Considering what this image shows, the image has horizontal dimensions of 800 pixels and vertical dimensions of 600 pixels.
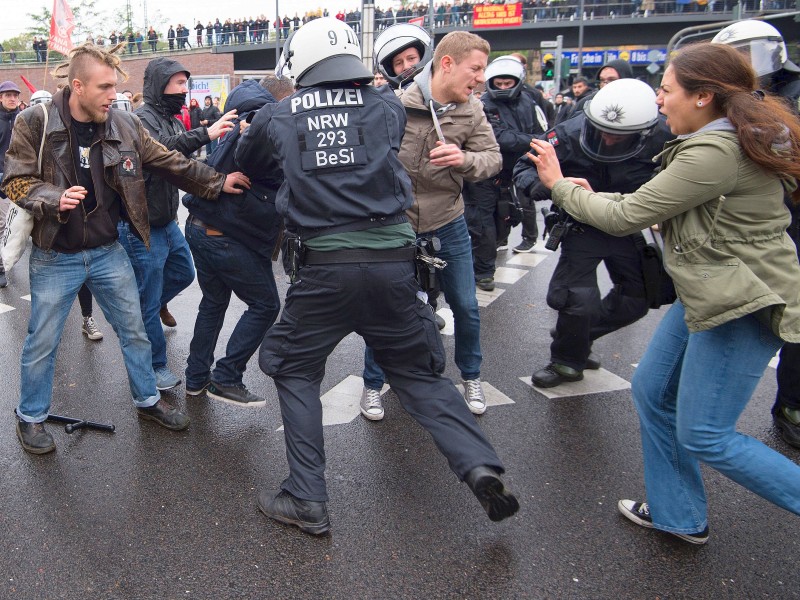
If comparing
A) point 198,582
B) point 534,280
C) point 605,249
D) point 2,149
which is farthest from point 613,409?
point 2,149

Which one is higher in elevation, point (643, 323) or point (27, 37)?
point (27, 37)

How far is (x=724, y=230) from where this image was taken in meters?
2.28

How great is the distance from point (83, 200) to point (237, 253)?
785 mm

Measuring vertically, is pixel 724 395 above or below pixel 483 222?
above

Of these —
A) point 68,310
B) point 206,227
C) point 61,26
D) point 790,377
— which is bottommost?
point 790,377

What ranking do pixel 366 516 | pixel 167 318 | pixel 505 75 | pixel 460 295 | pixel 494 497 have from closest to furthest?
1. pixel 494 497
2. pixel 366 516
3. pixel 460 295
4. pixel 167 318
5. pixel 505 75

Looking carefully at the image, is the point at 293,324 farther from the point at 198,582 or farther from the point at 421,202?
the point at 421,202

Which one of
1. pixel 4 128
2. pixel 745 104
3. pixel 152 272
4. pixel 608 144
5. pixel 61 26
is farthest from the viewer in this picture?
pixel 61 26

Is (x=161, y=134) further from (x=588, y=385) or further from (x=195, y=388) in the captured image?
(x=588, y=385)

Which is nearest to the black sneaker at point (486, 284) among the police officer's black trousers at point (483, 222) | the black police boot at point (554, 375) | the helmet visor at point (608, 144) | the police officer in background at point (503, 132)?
the police officer's black trousers at point (483, 222)

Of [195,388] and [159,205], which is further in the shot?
[159,205]

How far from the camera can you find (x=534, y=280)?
6.92 meters

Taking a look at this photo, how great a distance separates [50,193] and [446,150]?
1.85 meters

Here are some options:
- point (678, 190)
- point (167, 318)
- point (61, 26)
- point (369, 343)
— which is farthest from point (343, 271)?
point (61, 26)
